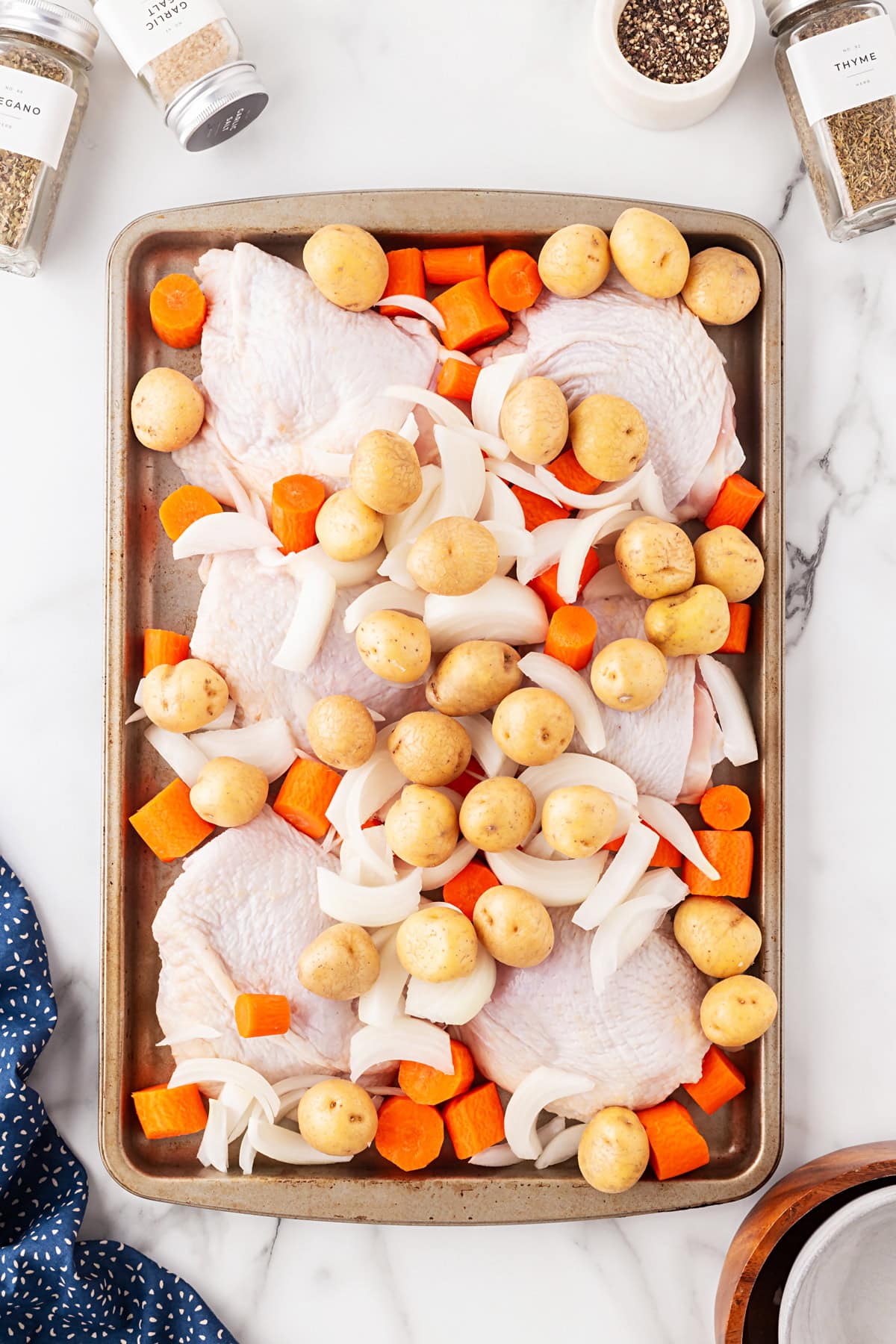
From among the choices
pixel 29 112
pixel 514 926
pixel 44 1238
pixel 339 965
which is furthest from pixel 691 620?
pixel 44 1238

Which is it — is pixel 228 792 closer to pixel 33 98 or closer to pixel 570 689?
pixel 570 689

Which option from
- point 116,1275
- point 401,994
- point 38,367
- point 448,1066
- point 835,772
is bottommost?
point 116,1275

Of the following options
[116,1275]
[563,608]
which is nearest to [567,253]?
[563,608]

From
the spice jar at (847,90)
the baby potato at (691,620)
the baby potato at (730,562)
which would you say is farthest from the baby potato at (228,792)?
the spice jar at (847,90)

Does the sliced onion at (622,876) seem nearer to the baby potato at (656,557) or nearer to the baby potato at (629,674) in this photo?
the baby potato at (629,674)

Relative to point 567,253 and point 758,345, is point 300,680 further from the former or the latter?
point 758,345
